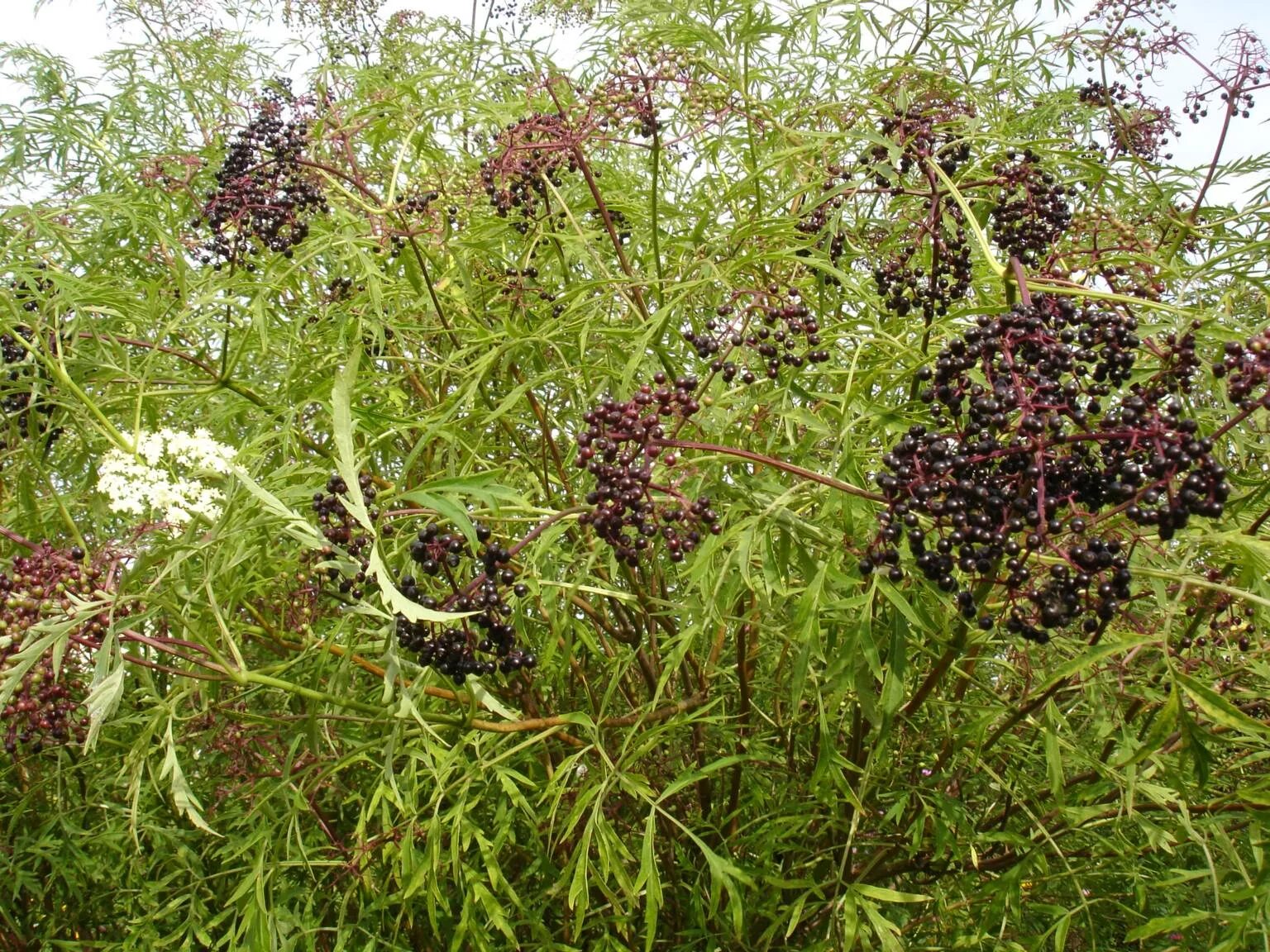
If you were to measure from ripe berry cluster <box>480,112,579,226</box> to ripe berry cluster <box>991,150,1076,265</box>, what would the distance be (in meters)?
0.97

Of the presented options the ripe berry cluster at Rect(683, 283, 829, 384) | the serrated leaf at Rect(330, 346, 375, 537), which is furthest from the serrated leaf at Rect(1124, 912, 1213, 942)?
the serrated leaf at Rect(330, 346, 375, 537)

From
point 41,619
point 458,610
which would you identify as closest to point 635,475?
point 458,610

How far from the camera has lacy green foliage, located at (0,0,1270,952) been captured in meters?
1.75

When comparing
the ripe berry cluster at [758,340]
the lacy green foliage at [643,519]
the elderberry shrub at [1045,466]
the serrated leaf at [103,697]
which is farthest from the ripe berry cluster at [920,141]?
the serrated leaf at [103,697]

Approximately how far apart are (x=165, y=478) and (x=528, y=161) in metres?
1.16

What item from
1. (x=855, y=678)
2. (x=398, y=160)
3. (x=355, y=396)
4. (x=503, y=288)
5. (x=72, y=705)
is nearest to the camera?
(x=855, y=678)

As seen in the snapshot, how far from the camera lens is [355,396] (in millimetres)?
2625

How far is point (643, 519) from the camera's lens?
64.6 inches

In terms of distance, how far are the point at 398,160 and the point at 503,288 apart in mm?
634

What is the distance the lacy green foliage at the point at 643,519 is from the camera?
1.75 m

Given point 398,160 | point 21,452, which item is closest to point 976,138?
point 398,160

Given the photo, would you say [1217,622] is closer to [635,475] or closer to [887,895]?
[887,895]

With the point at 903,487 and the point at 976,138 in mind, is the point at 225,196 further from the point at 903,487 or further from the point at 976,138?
the point at 903,487

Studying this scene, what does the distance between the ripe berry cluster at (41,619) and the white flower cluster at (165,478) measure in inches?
5.8
